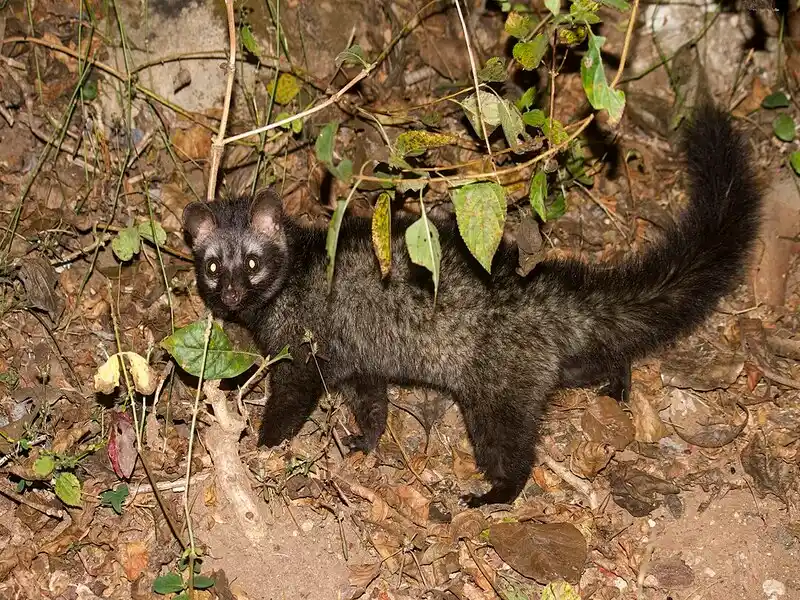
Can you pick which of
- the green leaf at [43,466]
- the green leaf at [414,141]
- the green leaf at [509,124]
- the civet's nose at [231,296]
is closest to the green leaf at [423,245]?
the green leaf at [414,141]

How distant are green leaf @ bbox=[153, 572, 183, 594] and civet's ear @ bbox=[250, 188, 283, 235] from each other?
7.85 ft

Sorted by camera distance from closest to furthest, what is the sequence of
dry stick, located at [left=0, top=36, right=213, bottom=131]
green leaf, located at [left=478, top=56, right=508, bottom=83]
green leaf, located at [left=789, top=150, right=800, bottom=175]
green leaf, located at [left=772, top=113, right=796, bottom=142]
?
green leaf, located at [left=478, top=56, right=508, bottom=83] < dry stick, located at [left=0, top=36, right=213, bottom=131] < green leaf, located at [left=789, top=150, right=800, bottom=175] < green leaf, located at [left=772, top=113, right=796, bottom=142]

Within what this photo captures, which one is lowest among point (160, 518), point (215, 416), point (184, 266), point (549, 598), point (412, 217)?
point (549, 598)

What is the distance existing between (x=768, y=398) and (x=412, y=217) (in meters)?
2.95

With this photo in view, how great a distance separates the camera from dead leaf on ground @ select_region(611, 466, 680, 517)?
5.61 meters

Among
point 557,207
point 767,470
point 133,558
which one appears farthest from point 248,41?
point 767,470

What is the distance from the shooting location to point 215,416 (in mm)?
5484

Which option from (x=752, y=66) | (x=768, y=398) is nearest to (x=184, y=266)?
(x=768, y=398)

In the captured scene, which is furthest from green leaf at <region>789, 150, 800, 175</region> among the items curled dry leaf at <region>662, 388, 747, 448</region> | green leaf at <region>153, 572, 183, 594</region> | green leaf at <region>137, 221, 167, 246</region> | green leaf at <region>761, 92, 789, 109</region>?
green leaf at <region>153, 572, 183, 594</region>

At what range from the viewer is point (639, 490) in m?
5.71

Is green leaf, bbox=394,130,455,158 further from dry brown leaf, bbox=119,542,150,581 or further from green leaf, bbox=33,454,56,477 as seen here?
dry brown leaf, bbox=119,542,150,581

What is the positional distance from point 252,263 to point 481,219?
2.19 m

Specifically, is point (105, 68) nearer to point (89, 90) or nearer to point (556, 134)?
point (89, 90)

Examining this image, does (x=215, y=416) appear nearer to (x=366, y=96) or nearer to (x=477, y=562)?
(x=477, y=562)
